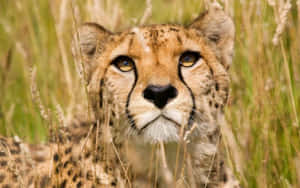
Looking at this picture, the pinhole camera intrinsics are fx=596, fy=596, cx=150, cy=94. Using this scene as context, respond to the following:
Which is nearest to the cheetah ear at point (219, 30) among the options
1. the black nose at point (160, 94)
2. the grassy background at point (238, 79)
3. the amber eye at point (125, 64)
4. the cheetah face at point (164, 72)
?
the cheetah face at point (164, 72)

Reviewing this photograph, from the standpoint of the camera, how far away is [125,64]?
8.17ft

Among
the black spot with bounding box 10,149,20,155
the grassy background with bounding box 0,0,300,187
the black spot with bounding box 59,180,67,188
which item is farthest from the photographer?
the black spot with bounding box 10,149,20,155

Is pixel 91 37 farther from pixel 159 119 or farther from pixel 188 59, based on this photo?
pixel 159 119

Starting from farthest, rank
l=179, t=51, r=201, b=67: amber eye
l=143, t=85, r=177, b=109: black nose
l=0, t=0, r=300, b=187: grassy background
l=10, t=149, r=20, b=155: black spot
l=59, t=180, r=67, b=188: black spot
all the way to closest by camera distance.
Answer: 1. l=10, t=149, r=20, b=155: black spot
2. l=0, t=0, r=300, b=187: grassy background
3. l=59, t=180, r=67, b=188: black spot
4. l=179, t=51, r=201, b=67: amber eye
5. l=143, t=85, r=177, b=109: black nose

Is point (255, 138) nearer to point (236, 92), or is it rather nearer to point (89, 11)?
point (236, 92)

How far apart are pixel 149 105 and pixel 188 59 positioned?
0.37m

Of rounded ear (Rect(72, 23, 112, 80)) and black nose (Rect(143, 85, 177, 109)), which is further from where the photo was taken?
rounded ear (Rect(72, 23, 112, 80))

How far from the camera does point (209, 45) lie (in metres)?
2.68

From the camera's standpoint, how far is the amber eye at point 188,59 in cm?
247

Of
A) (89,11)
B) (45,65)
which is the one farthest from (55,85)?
(89,11)

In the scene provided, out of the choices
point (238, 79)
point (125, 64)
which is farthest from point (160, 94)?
point (238, 79)

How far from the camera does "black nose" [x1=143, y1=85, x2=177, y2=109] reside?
2193 mm

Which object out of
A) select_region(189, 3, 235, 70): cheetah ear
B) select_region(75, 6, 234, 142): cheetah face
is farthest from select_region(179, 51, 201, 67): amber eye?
select_region(189, 3, 235, 70): cheetah ear

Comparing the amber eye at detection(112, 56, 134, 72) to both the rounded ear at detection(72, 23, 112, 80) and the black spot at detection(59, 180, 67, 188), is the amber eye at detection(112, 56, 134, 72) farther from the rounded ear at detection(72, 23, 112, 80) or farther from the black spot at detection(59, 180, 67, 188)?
the black spot at detection(59, 180, 67, 188)
